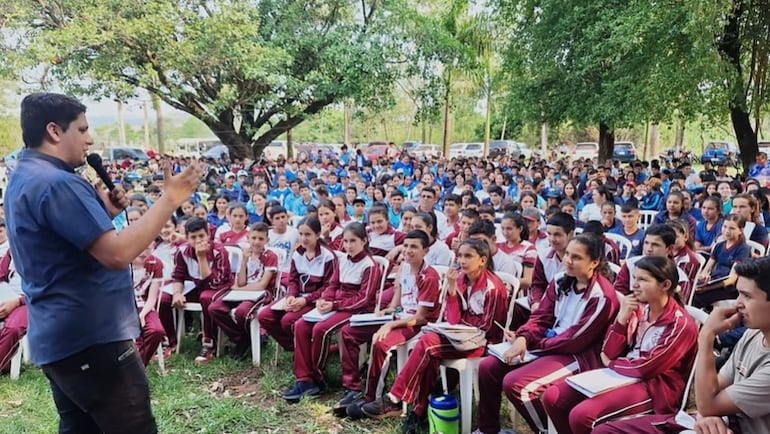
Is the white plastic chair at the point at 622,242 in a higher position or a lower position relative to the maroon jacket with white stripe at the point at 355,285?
higher

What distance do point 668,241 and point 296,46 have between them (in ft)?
36.4

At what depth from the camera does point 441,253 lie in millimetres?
4586

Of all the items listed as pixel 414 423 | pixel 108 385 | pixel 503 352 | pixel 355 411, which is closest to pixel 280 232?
pixel 355 411

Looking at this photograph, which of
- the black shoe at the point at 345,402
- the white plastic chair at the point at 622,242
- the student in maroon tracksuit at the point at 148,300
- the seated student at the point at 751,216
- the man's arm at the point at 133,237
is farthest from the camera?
the white plastic chair at the point at 622,242

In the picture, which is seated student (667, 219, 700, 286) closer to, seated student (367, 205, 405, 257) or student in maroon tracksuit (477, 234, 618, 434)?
student in maroon tracksuit (477, 234, 618, 434)

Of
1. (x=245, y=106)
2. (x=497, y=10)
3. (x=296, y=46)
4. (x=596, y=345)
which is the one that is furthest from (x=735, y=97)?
(x=245, y=106)

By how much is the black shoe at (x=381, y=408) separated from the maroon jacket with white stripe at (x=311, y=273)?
1063 mm

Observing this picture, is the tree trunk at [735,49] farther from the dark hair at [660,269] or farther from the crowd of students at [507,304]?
the dark hair at [660,269]

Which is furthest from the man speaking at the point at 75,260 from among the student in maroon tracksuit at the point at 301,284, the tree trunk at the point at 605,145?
the tree trunk at the point at 605,145

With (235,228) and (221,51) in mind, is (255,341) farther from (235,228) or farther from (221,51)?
(221,51)

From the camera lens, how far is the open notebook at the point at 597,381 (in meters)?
2.47

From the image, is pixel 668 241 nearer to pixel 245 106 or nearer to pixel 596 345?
pixel 596 345

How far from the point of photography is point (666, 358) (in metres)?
2.46

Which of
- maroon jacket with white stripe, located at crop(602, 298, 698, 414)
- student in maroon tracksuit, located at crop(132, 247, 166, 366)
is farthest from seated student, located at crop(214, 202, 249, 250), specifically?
Answer: maroon jacket with white stripe, located at crop(602, 298, 698, 414)
